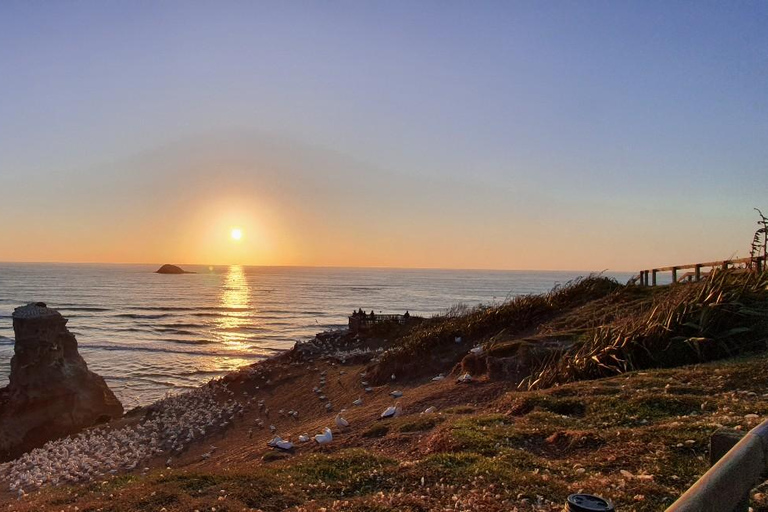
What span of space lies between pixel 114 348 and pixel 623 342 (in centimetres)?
4233

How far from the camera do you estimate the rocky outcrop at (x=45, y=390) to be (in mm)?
21828

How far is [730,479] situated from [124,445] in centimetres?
1818

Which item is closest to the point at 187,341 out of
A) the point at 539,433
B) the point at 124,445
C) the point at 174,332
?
the point at 174,332

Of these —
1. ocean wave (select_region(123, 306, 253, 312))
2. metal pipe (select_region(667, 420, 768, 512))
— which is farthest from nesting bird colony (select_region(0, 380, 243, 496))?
ocean wave (select_region(123, 306, 253, 312))

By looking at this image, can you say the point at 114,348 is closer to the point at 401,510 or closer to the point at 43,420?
the point at 43,420

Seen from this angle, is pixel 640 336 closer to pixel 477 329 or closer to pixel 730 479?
pixel 477 329

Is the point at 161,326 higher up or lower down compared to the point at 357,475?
lower down

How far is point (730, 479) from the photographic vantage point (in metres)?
2.94

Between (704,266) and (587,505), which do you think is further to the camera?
(704,266)

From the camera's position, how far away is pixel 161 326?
58.9 metres

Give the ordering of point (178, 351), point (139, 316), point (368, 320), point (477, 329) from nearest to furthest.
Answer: point (477, 329) → point (368, 320) → point (178, 351) → point (139, 316)

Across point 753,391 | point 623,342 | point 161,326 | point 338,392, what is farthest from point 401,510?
point 161,326

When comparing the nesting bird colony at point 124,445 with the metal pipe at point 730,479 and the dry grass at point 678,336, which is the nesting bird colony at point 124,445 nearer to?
the dry grass at point 678,336

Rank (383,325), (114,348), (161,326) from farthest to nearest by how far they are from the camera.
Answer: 1. (161,326)
2. (114,348)
3. (383,325)
